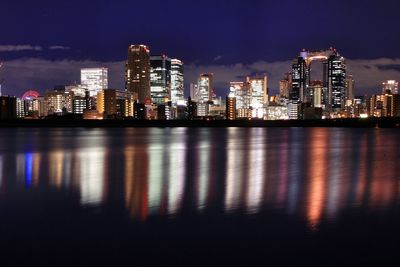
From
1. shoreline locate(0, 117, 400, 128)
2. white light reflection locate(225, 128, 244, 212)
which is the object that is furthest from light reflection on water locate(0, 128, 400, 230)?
shoreline locate(0, 117, 400, 128)

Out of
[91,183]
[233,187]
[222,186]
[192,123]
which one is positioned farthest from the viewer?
[192,123]

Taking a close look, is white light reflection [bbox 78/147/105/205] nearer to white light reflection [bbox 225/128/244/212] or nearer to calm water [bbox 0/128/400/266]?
calm water [bbox 0/128/400/266]

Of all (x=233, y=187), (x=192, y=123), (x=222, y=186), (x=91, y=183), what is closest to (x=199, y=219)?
(x=233, y=187)

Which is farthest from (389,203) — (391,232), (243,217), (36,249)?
(36,249)

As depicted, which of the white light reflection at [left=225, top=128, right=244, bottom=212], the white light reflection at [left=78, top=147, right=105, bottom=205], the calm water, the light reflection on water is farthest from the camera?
the white light reflection at [left=78, top=147, right=105, bottom=205]

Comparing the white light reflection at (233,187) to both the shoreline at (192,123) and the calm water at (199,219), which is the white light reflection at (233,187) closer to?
the calm water at (199,219)

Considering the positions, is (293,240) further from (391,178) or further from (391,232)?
(391,178)

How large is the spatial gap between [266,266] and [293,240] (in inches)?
58.8

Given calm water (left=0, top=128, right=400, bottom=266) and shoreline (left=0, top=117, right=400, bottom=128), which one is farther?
shoreline (left=0, top=117, right=400, bottom=128)

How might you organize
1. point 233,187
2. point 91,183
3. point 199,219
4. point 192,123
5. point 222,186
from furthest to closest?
point 192,123, point 91,183, point 222,186, point 233,187, point 199,219

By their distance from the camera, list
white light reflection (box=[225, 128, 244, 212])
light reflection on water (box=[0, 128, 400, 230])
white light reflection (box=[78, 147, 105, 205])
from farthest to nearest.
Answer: white light reflection (box=[78, 147, 105, 205]) → white light reflection (box=[225, 128, 244, 212]) → light reflection on water (box=[0, 128, 400, 230])

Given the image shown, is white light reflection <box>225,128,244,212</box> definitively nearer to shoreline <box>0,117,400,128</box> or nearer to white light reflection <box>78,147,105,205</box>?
white light reflection <box>78,147,105,205</box>

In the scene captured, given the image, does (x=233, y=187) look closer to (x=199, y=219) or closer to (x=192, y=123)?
(x=199, y=219)

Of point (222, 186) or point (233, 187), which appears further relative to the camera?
point (222, 186)
